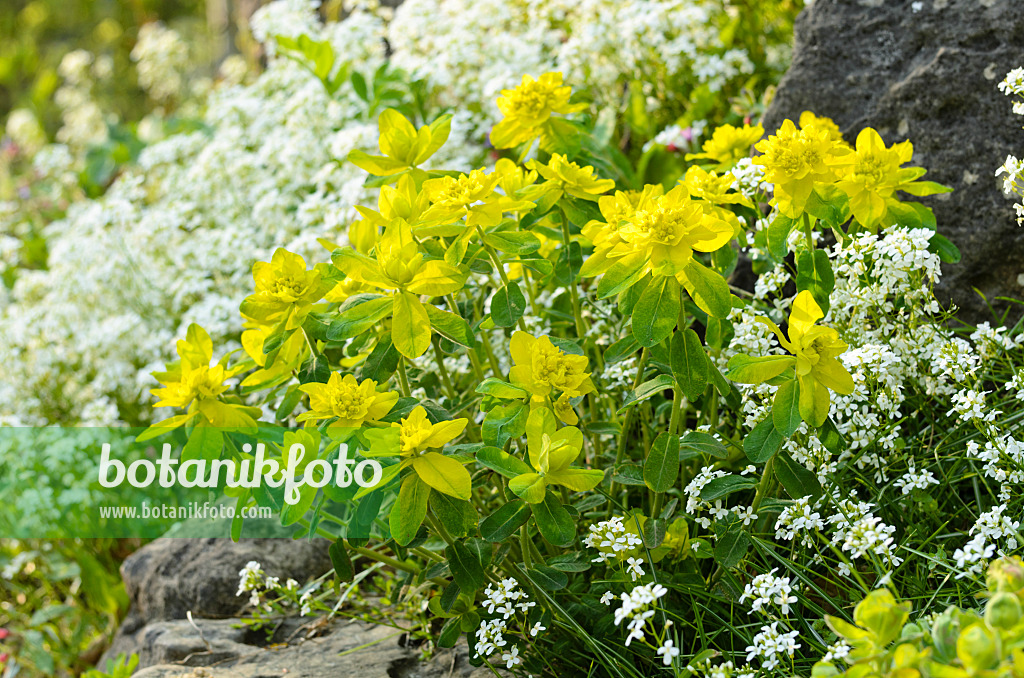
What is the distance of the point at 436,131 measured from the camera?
5.37ft

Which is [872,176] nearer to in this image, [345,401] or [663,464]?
[663,464]

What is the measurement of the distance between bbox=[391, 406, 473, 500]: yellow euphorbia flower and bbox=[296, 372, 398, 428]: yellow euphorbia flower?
8 cm

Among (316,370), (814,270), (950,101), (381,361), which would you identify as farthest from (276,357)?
(950,101)

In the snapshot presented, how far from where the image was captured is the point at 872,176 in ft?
4.95

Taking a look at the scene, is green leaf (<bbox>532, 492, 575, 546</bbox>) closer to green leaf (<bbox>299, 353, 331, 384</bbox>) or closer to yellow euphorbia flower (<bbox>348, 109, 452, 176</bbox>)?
green leaf (<bbox>299, 353, 331, 384</bbox>)

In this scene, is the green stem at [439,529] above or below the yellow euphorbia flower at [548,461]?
below

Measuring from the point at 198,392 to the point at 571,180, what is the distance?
2.59 feet

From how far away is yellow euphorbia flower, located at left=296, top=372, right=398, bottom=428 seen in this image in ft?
4.37

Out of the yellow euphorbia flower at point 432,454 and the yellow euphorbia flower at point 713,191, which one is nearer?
the yellow euphorbia flower at point 432,454

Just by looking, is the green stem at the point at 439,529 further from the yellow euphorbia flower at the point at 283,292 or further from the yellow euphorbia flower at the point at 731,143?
the yellow euphorbia flower at the point at 731,143

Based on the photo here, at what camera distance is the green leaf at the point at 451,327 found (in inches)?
55.7

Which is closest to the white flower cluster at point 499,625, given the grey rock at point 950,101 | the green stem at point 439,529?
the green stem at point 439,529

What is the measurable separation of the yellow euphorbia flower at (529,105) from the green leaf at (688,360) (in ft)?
1.89

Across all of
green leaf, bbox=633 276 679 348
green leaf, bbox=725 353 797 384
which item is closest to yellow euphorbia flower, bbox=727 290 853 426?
green leaf, bbox=725 353 797 384
